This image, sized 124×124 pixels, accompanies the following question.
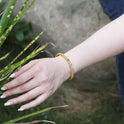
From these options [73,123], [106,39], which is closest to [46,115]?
[73,123]

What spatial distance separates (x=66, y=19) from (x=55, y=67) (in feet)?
2.38

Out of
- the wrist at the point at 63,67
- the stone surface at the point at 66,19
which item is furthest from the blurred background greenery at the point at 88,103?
the wrist at the point at 63,67

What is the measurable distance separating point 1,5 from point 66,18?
16.7 inches

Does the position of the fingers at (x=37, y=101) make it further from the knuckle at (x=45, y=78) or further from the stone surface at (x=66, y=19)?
the stone surface at (x=66, y=19)

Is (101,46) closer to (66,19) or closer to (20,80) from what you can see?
(20,80)

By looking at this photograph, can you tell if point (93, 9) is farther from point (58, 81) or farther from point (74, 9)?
point (58, 81)

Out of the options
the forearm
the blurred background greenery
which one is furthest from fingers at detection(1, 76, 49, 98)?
the blurred background greenery

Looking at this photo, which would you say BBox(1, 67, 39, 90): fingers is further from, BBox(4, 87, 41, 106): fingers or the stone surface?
the stone surface

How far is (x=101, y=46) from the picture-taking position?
0.77 metres

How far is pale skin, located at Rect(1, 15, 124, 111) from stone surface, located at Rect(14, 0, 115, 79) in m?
0.57

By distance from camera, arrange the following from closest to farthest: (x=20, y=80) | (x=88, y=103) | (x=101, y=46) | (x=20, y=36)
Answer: (x=20, y=80)
(x=101, y=46)
(x=20, y=36)
(x=88, y=103)

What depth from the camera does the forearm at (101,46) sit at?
0.75 m

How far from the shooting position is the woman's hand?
2.20 feet

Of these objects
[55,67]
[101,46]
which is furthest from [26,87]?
[101,46]
